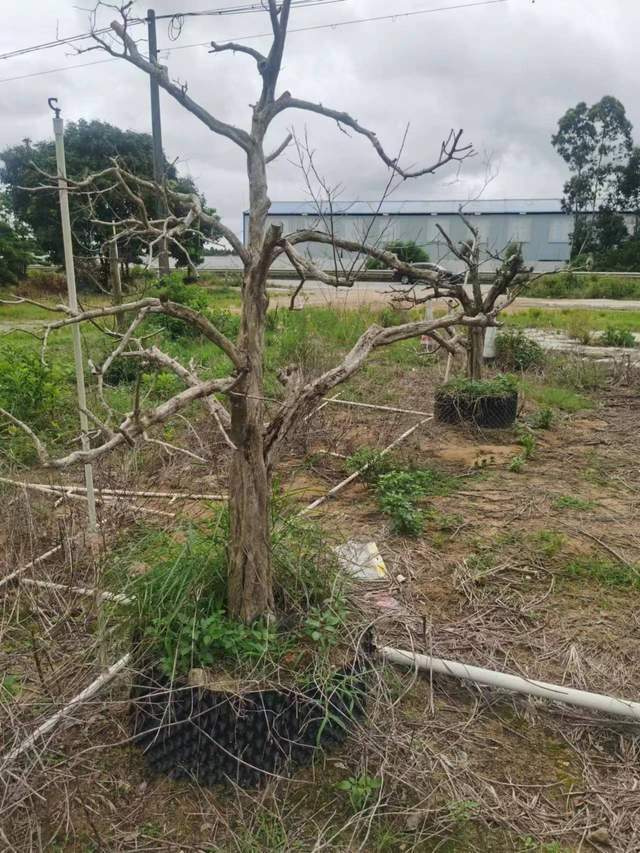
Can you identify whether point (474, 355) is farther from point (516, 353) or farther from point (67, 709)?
point (67, 709)

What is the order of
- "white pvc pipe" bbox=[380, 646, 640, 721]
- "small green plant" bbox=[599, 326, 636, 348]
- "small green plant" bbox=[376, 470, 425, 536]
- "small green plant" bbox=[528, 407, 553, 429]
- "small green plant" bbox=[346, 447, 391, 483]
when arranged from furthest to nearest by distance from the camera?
"small green plant" bbox=[599, 326, 636, 348] < "small green plant" bbox=[528, 407, 553, 429] < "small green plant" bbox=[346, 447, 391, 483] < "small green plant" bbox=[376, 470, 425, 536] < "white pvc pipe" bbox=[380, 646, 640, 721]

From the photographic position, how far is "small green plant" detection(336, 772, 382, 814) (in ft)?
5.98

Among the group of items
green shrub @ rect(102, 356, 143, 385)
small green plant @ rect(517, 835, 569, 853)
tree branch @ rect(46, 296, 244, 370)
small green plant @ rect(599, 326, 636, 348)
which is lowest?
small green plant @ rect(517, 835, 569, 853)

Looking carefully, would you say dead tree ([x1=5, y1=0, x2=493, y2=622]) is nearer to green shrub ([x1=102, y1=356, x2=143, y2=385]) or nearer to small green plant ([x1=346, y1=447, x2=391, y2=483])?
small green plant ([x1=346, y1=447, x2=391, y2=483])

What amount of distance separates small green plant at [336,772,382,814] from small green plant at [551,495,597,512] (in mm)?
2680

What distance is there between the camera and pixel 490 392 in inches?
227

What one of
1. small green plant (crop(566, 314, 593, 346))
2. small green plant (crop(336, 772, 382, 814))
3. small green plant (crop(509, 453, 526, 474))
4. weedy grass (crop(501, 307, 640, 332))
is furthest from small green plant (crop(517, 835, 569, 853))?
small green plant (crop(566, 314, 593, 346))

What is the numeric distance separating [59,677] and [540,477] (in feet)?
11.9

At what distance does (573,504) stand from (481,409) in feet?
5.64

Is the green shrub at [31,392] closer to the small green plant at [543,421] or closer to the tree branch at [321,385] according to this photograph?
the tree branch at [321,385]

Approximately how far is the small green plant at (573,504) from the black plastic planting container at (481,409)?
160 cm

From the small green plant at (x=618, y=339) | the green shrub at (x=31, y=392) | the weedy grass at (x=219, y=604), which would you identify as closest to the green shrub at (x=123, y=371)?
the green shrub at (x=31, y=392)

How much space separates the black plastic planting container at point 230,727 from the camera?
185 cm

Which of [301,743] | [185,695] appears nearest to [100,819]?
[185,695]
